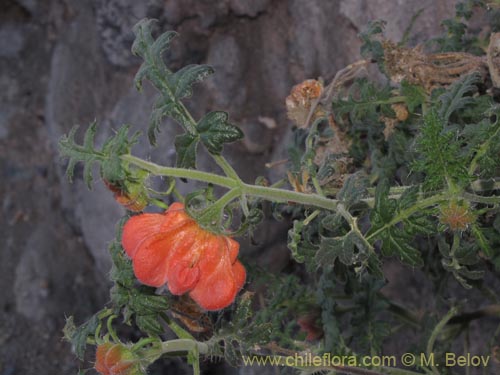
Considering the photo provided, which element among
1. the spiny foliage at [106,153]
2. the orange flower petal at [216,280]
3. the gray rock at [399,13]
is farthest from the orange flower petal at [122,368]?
the gray rock at [399,13]

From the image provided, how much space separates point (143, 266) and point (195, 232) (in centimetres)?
11

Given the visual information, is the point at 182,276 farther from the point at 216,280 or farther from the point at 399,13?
the point at 399,13

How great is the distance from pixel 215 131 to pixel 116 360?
1.54 ft

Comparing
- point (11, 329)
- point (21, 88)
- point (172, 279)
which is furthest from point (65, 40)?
point (172, 279)

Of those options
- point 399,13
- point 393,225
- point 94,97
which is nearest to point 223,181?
A: point 393,225

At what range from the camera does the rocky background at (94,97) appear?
2381mm

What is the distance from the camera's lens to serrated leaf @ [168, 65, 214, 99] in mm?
1129

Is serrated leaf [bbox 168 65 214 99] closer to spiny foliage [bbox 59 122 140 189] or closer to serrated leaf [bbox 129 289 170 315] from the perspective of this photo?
spiny foliage [bbox 59 122 140 189]

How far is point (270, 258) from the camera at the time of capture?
247 centimetres

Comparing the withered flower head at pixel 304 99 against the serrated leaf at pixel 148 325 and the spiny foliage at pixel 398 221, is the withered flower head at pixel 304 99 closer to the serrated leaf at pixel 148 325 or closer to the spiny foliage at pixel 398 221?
the spiny foliage at pixel 398 221

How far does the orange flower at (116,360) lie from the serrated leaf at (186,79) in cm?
49

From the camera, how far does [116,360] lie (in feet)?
3.88

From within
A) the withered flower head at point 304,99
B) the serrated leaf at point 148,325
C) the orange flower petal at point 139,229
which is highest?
the orange flower petal at point 139,229

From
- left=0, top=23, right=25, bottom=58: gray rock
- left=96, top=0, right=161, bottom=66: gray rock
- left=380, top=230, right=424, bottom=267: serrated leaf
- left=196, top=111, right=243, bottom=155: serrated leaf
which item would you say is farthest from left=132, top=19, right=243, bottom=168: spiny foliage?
left=0, top=23, right=25, bottom=58: gray rock
